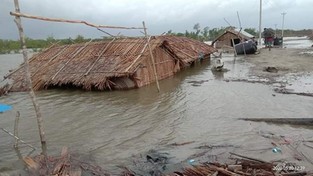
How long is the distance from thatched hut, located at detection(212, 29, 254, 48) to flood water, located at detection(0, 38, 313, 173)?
77.6 feet

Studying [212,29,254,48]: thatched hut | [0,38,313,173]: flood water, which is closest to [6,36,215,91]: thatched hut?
[0,38,313,173]: flood water

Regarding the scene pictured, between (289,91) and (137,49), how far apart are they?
7.34 meters

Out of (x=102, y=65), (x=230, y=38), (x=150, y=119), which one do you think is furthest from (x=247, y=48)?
(x=150, y=119)

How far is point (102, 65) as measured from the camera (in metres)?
15.7

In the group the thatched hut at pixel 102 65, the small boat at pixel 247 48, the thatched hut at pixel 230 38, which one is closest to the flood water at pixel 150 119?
the thatched hut at pixel 102 65

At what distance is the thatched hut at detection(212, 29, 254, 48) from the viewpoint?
1503 inches

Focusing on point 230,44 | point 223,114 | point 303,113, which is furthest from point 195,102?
point 230,44

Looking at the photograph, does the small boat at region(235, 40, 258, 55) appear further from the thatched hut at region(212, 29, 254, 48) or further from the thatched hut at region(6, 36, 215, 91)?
the thatched hut at region(6, 36, 215, 91)

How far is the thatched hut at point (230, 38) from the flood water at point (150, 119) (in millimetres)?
23643

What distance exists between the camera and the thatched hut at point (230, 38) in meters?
38.2

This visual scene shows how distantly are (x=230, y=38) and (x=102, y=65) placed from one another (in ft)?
89.0

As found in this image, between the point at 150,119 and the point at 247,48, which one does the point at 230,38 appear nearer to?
the point at 247,48

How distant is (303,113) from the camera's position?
1008cm

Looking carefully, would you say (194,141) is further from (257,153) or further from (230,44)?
(230,44)
